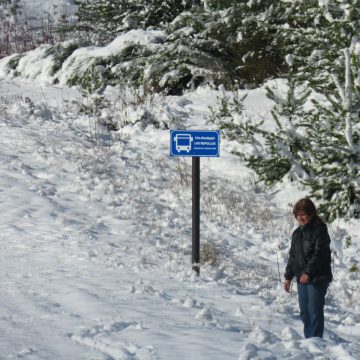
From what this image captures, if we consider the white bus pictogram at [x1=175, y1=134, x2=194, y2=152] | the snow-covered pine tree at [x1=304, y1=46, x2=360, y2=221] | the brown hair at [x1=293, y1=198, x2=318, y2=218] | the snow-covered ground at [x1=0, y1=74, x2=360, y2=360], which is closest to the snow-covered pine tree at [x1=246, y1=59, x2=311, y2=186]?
the snow-covered pine tree at [x1=304, y1=46, x2=360, y2=221]

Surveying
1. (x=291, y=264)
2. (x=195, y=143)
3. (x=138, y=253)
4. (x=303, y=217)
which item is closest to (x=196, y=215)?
(x=195, y=143)

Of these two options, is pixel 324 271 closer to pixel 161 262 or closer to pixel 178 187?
pixel 161 262

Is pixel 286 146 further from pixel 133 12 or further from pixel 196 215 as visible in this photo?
pixel 133 12

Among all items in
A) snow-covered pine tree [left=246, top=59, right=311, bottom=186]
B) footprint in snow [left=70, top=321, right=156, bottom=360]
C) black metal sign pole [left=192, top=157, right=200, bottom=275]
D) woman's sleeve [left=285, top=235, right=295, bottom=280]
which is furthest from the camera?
snow-covered pine tree [left=246, top=59, right=311, bottom=186]

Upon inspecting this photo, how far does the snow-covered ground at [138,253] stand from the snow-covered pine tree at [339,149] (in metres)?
0.46

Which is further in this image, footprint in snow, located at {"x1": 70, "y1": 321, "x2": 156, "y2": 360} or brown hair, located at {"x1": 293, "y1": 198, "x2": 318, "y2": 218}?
brown hair, located at {"x1": 293, "y1": 198, "x2": 318, "y2": 218}

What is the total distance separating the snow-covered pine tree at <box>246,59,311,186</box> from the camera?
8.25 meters

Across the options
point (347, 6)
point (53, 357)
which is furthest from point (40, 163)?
point (53, 357)

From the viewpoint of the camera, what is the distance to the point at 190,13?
14.8 m

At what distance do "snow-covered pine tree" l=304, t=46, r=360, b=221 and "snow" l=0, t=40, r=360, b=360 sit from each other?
0.45 meters

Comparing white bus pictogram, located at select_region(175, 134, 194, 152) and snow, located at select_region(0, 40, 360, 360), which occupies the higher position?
white bus pictogram, located at select_region(175, 134, 194, 152)

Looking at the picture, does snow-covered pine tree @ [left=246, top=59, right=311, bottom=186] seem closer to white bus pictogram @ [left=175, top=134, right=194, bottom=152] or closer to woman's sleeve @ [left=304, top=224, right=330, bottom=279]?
white bus pictogram @ [left=175, top=134, right=194, bottom=152]

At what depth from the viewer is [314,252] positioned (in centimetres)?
512

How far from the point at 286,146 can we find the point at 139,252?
2950mm
